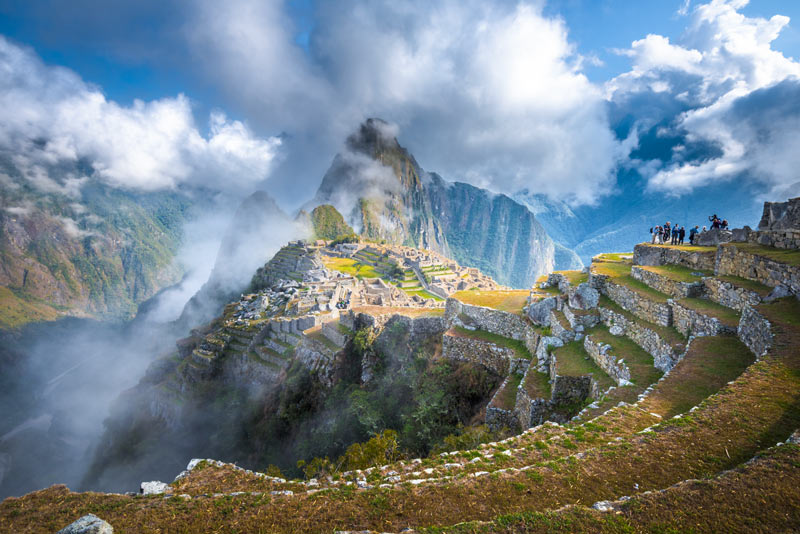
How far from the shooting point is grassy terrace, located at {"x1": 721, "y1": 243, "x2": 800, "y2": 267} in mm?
9728

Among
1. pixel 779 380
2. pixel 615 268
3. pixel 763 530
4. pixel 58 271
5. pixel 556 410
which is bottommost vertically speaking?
pixel 556 410

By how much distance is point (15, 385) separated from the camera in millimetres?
106000

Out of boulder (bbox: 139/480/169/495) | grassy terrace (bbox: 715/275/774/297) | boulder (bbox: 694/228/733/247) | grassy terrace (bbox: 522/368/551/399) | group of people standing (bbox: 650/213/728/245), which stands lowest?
boulder (bbox: 139/480/169/495)

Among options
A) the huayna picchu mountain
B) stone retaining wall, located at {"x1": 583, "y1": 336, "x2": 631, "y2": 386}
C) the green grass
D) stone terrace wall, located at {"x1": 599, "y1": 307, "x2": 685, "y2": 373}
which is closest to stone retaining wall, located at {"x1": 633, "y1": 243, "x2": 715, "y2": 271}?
the huayna picchu mountain

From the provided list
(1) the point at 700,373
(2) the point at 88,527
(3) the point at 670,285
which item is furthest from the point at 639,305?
(2) the point at 88,527

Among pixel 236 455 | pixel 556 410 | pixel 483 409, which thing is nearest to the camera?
pixel 556 410

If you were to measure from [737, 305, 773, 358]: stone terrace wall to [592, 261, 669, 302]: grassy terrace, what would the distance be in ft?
8.90

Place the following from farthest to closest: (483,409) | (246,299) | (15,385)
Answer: (15,385) < (246,299) < (483,409)

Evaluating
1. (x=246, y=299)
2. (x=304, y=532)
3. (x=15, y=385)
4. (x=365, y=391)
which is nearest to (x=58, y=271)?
(x=15, y=385)

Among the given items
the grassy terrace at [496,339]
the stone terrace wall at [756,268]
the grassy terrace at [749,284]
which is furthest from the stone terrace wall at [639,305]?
the grassy terrace at [496,339]

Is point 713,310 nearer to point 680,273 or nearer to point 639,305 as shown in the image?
point 639,305

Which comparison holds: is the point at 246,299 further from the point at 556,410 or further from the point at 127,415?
the point at 556,410

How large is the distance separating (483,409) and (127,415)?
51.1 meters

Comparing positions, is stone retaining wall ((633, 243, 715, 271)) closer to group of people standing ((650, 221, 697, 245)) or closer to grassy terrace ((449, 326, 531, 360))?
group of people standing ((650, 221, 697, 245))
